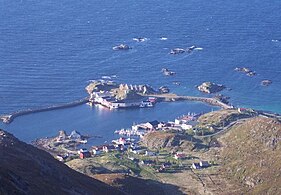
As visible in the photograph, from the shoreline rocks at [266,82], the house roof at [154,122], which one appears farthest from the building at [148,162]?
the shoreline rocks at [266,82]

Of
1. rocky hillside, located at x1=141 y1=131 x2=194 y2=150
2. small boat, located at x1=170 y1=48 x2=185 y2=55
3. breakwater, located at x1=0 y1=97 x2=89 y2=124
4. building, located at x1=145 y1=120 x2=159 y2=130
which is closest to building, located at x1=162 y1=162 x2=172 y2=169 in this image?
rocky hillside, located at x1=141 y1=131 x2=194 y2=150

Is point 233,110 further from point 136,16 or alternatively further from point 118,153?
point 136,16

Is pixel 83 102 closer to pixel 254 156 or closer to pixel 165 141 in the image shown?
pixel 165 141

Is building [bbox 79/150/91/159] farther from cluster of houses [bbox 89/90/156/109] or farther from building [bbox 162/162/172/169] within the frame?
cluster of houses [bbox 89/90/156/109]

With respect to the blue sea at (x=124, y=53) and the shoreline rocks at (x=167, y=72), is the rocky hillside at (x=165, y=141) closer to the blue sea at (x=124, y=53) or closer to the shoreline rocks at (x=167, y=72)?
the blue sea at (x=124, y=53)

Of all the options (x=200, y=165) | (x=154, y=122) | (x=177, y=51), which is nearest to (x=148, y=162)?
(x=200, y=165)
